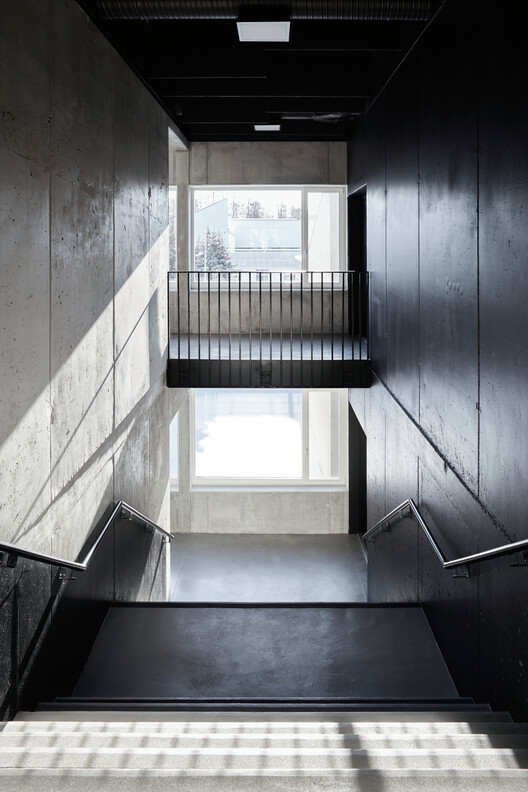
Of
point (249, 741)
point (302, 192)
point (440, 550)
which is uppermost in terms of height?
point (302, 192)

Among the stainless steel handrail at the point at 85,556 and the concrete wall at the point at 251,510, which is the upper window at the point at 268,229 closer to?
the concrete wall at the point at 251,510

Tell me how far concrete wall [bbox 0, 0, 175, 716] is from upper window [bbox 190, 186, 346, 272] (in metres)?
4.78

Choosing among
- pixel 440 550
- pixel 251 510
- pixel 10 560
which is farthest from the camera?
pixel 251 510

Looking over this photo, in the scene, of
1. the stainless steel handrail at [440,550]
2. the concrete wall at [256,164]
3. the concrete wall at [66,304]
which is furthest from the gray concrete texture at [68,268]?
the concrete wall at [256,164]

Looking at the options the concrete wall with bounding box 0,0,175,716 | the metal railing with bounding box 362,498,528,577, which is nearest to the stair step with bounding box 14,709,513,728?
the concrete wall with bounding box 0,0,175,716

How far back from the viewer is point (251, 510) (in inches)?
515

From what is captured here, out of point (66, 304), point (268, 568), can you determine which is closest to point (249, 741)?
point (66, 304)

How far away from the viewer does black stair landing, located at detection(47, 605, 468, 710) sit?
4637 mm

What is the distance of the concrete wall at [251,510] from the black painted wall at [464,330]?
5644mm

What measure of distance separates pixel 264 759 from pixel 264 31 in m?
4.88

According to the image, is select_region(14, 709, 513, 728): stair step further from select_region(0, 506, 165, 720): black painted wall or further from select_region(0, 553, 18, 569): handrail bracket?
select_region(0, 553, 18, 569): handrail bracket

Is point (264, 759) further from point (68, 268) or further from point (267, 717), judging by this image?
point (68, 268)

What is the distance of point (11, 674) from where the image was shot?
12.5 feet

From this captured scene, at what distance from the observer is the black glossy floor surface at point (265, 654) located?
16.1 feet
